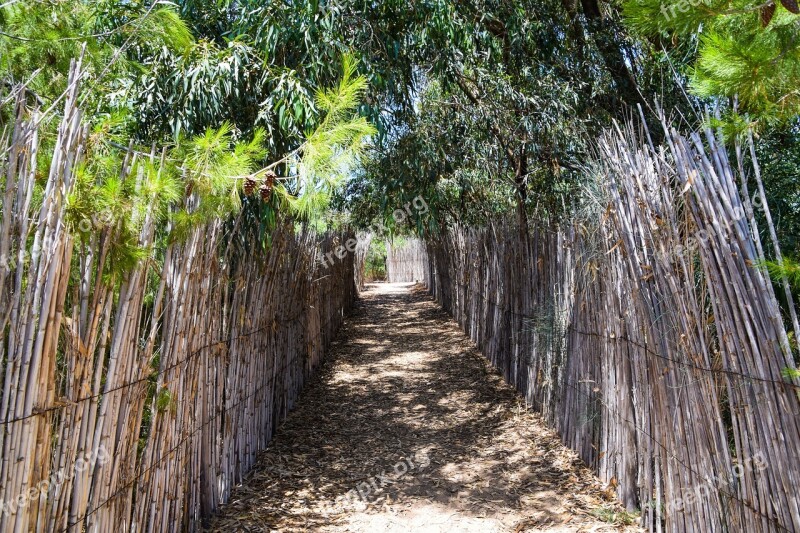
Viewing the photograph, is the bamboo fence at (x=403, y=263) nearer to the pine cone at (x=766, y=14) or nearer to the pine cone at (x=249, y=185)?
the pine cone at (x=249, y=185)

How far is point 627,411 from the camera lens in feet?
10.1

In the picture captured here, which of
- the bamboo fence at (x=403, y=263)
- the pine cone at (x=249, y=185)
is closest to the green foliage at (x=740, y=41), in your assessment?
the pine cone at (x=249, y=185)

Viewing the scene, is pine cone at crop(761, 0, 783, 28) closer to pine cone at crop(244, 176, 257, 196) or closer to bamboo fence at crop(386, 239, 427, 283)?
pine cone at crop(244, 176, 257, 196)

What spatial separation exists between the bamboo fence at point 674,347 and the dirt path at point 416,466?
0.29 m

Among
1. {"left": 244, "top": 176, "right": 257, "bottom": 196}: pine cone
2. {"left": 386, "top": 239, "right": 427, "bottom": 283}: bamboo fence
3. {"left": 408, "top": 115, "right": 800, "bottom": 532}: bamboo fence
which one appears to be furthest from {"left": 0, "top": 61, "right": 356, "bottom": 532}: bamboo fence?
{"left": 386, "top": 239, "right": 427, "bottom": 283}: bamboo fence

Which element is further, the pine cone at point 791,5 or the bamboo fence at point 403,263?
the bamboo fence at point 403,263

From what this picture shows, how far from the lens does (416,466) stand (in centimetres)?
408

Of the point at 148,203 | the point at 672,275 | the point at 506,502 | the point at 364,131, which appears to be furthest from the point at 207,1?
the point at 506,502

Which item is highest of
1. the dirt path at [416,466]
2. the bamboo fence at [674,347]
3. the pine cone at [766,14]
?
the pine cone at [766,14]

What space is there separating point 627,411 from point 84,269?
100 inches

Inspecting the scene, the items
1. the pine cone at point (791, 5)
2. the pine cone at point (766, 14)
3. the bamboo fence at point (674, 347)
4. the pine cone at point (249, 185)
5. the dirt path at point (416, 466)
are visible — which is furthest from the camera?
the dirt path at point (416, 466)

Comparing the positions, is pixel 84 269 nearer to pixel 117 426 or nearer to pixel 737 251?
pixel 117 426

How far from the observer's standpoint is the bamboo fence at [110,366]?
1573mm

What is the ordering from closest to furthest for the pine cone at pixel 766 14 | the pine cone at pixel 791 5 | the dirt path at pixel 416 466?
1. the pine cone at pixel 791 5
2. the pine cone at pixel 766 14
3. the dirt path at pixel 416 466
